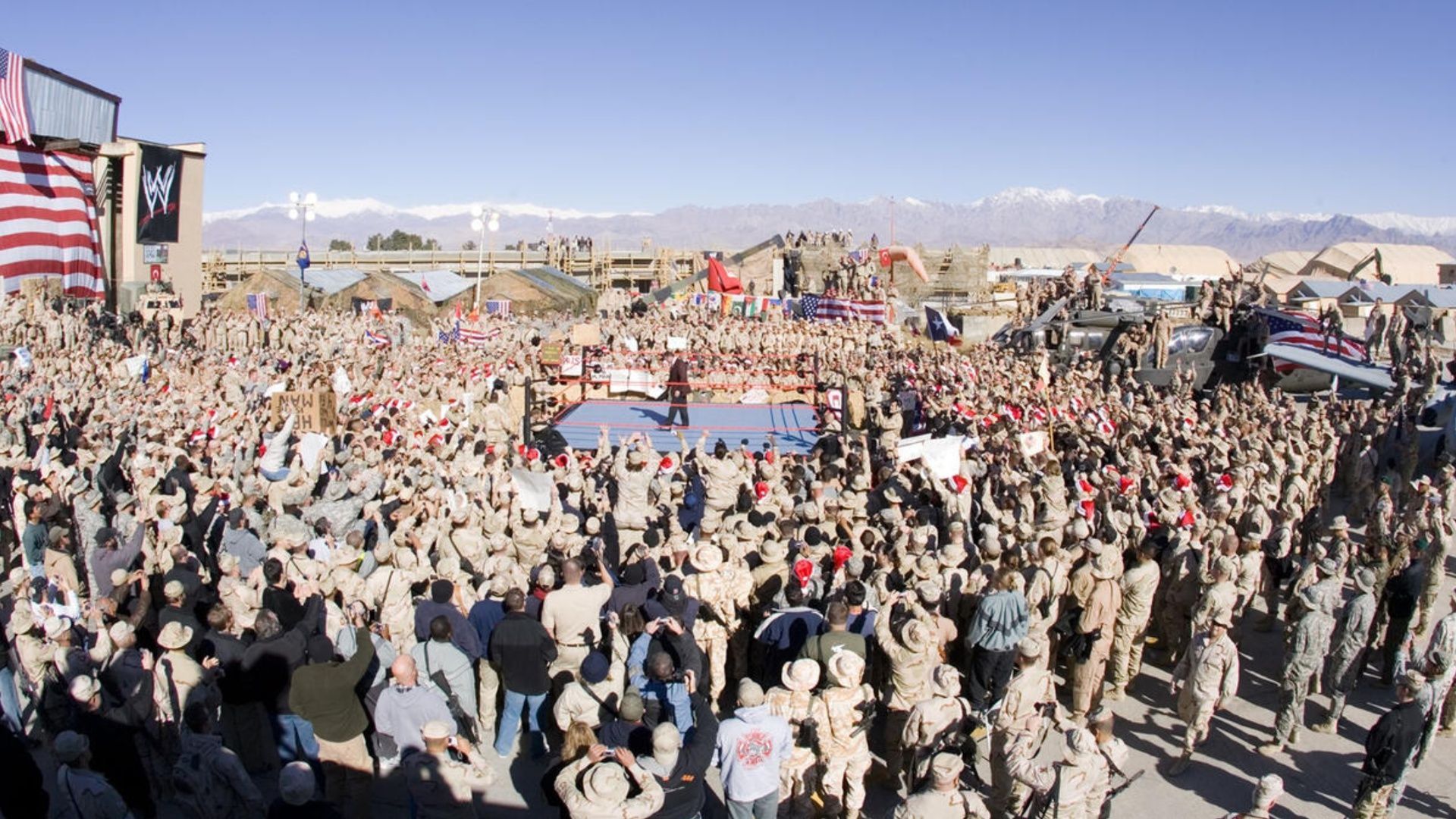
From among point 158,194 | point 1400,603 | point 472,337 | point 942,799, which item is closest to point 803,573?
point 942,799

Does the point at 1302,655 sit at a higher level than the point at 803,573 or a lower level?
lower

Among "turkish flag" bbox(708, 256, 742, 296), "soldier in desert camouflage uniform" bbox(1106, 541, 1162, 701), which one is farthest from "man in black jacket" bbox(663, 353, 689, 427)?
"turkish flag" bbox(708, 256, 742, 296)

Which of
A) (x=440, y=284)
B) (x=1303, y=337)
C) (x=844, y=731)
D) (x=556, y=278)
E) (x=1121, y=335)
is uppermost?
(x=556, y=278)

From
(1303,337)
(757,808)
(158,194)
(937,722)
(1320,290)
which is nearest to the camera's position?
(757,808)

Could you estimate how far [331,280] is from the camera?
39188 mm

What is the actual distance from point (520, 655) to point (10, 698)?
362 cm

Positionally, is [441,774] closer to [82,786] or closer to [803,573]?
[82,786]

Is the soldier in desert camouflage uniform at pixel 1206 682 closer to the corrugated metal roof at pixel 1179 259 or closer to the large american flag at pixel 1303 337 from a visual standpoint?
the large american flag at pixel 1303 337

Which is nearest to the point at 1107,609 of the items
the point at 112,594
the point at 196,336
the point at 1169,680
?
the point at 1169,680

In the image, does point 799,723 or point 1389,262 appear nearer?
point 799,723

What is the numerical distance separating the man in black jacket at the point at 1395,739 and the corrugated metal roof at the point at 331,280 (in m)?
37.2

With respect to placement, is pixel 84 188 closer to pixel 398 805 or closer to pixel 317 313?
pixel 317 313

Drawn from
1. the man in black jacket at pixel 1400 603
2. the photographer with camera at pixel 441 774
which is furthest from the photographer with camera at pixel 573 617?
the man in black jacket at pixel 1400 603

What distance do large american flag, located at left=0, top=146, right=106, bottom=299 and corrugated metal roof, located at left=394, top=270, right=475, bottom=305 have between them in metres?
11.1
